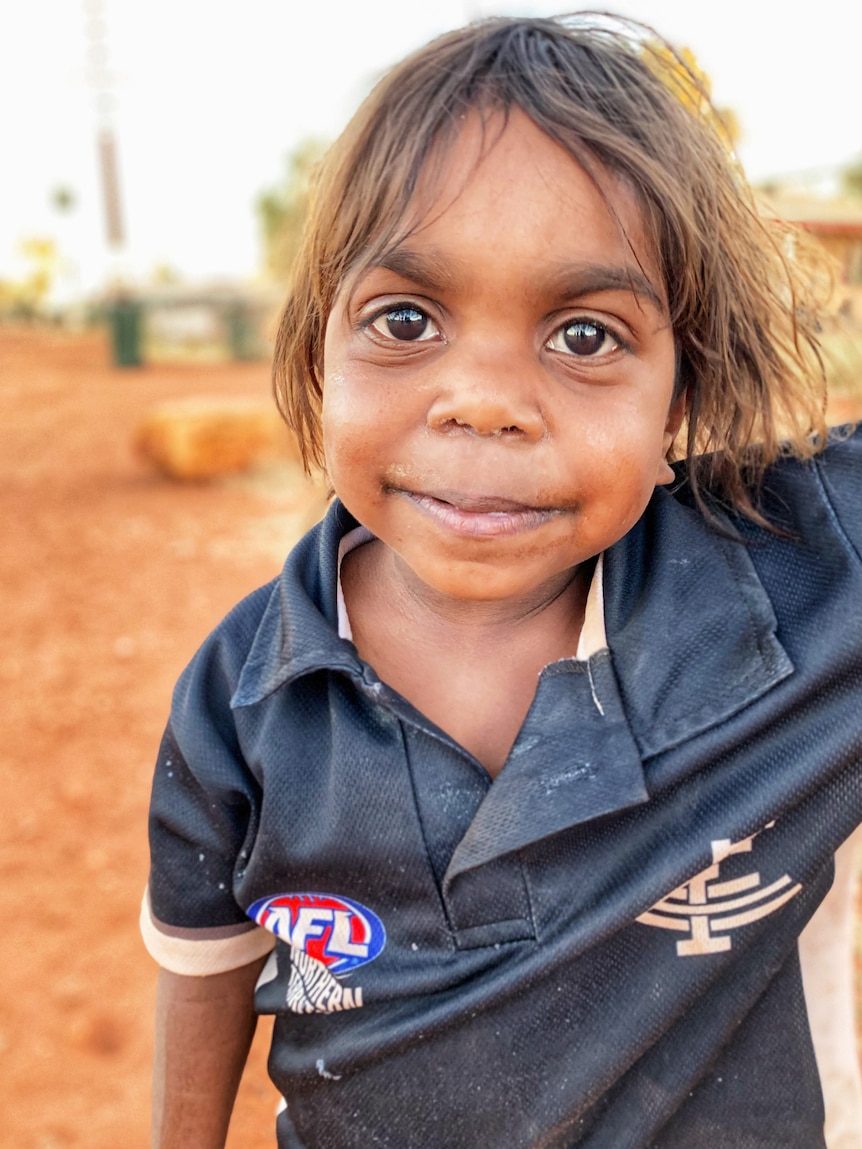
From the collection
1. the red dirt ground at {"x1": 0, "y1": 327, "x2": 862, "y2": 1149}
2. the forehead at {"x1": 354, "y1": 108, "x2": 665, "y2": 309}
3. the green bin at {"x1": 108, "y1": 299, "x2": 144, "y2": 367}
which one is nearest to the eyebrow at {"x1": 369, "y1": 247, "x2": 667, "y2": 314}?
the forehead at {"x1": 354, "y1": 108, "x2": 665, "y2": 309}

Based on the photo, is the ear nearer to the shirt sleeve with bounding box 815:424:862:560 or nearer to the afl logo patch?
the shirt sleeve with bounding box 815:424:862:560

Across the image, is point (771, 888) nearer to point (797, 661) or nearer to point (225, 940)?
point (797, 661)

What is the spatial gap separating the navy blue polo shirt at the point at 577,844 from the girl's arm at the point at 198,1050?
0.47 ft

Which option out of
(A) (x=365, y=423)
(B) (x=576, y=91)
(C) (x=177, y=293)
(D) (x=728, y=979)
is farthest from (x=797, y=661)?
(C) (x=177, y=293)

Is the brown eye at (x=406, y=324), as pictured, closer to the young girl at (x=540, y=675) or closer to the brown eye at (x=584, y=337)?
the young girl at (x=540, y=675)

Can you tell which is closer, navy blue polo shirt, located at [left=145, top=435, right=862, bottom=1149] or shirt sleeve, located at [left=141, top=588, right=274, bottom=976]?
navy blue polo shirt, located at [left=145, top=435, right=862, bottom=1149]

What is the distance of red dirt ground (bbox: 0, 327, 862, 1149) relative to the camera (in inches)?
89.9

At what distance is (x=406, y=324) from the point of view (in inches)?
42.1

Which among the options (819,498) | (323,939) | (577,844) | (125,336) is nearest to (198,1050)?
(323,939)

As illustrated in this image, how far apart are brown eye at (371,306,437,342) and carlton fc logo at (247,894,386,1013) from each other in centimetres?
61

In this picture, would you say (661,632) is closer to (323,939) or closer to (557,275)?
(557,275)

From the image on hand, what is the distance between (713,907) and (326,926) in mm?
425

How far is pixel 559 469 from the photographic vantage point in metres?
1.02

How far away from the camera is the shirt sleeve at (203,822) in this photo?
1171mm
